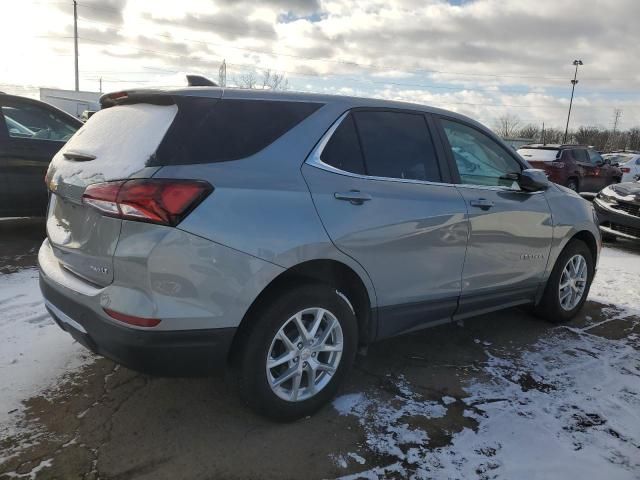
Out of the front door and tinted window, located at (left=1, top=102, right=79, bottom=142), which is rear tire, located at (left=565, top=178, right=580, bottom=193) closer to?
the front door

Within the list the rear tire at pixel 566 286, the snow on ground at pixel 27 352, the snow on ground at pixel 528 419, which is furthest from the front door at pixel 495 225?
the snow on ground at pixel 27 352

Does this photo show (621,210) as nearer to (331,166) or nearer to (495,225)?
(495,225)

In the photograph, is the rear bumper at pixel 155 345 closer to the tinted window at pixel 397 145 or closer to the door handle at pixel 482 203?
the tinted window at pixel 397 145

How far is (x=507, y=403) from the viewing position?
3223 mm

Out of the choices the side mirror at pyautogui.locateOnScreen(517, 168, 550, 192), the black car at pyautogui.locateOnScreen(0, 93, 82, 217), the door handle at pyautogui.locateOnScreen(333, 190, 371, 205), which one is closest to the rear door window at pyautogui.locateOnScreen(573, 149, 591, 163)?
the side mirror at pyautogui.locateOnScreen(517, 168, 550, 192)

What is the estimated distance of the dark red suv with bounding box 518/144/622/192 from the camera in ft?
49.4

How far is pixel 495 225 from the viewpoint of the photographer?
3.78 metres

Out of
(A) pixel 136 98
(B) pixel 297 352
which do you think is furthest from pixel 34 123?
(B) pixel 297 352

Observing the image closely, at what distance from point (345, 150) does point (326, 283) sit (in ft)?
2.53

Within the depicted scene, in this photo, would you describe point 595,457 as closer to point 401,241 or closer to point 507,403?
point 507,403

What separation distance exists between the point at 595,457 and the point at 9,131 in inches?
257

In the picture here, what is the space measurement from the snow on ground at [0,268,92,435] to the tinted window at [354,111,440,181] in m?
2.29

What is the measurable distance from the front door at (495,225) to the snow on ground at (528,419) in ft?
1.58

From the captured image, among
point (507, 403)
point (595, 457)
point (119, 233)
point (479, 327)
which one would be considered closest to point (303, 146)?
point (119, 233)
